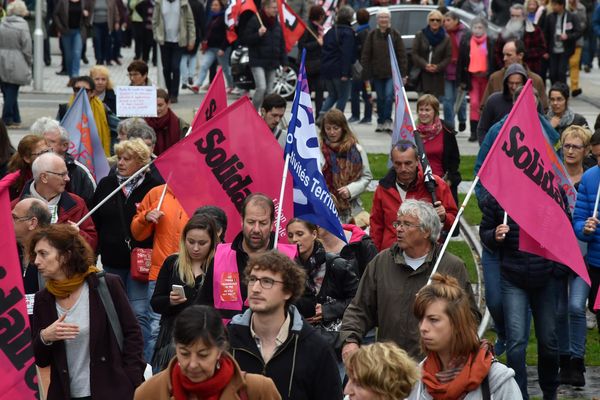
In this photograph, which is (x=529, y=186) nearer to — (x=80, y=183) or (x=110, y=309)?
(x=110, y=309)

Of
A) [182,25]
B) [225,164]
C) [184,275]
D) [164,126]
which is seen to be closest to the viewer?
[184,275]

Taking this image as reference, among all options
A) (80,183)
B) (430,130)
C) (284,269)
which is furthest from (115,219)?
(284,269)

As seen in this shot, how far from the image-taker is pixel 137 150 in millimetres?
10562

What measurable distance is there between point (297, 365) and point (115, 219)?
441 cm

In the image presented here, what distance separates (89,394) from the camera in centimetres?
733

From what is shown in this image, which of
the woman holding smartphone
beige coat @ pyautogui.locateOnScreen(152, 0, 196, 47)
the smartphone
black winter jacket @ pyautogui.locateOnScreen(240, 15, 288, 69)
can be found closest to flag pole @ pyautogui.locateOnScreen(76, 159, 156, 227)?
the woman holding smartphone

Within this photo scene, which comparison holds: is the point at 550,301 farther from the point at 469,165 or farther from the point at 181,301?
the point at 469,165

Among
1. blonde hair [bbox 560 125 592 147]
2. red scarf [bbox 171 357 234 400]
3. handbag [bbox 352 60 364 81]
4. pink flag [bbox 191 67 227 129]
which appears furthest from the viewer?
handbag [bbox 352 60 364 81]

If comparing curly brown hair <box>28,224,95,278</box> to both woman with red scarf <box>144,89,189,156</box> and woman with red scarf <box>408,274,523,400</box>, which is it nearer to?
woman with red scarf <box>408,274,523,400</box>

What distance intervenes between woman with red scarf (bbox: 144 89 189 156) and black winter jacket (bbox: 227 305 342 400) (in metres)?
7.22

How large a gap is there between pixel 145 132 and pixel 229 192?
2.13 meters

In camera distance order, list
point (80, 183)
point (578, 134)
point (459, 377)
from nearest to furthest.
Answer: point (459, 377) < point (80, 183) < point (578, 134)

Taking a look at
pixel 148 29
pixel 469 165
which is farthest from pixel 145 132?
pixel 148 29

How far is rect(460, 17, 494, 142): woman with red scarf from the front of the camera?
21344mm
